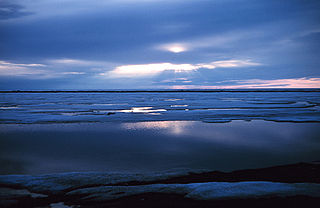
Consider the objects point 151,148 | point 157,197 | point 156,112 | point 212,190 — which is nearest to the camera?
point 157,197

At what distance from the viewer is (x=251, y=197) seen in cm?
320

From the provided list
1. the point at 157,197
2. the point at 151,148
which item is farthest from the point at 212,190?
the point at 151,148

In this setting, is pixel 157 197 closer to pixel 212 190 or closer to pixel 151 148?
pixel 212 190

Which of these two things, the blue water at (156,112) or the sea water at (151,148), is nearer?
the sea water at (151,148)

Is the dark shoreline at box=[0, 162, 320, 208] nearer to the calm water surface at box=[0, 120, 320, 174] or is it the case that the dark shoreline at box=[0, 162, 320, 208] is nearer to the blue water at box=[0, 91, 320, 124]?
the calm water surface at box=[0, 120, 320, 174]

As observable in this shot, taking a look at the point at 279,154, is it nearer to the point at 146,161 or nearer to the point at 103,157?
the point at 146,161

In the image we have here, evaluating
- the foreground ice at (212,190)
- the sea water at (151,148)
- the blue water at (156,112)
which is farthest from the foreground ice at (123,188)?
the blue water at (156,112)

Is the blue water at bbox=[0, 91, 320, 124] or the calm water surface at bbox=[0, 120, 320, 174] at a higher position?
the blue water at bbox=[0, 91, 320, 124]

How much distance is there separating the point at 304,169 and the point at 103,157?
13.5ft

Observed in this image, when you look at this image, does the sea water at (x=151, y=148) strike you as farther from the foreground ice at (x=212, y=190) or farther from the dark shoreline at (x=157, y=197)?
the foreground ice at (x=212, y=190)

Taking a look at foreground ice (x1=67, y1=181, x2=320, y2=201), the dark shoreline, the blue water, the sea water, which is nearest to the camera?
the dark shoreline

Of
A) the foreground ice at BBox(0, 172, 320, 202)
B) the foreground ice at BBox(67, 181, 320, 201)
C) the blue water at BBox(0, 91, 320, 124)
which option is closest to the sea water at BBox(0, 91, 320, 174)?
the foreground ice at BBox(0, 172, 320, 202)

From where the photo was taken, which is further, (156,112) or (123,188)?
(156,112)

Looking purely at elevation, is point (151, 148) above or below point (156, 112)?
below
